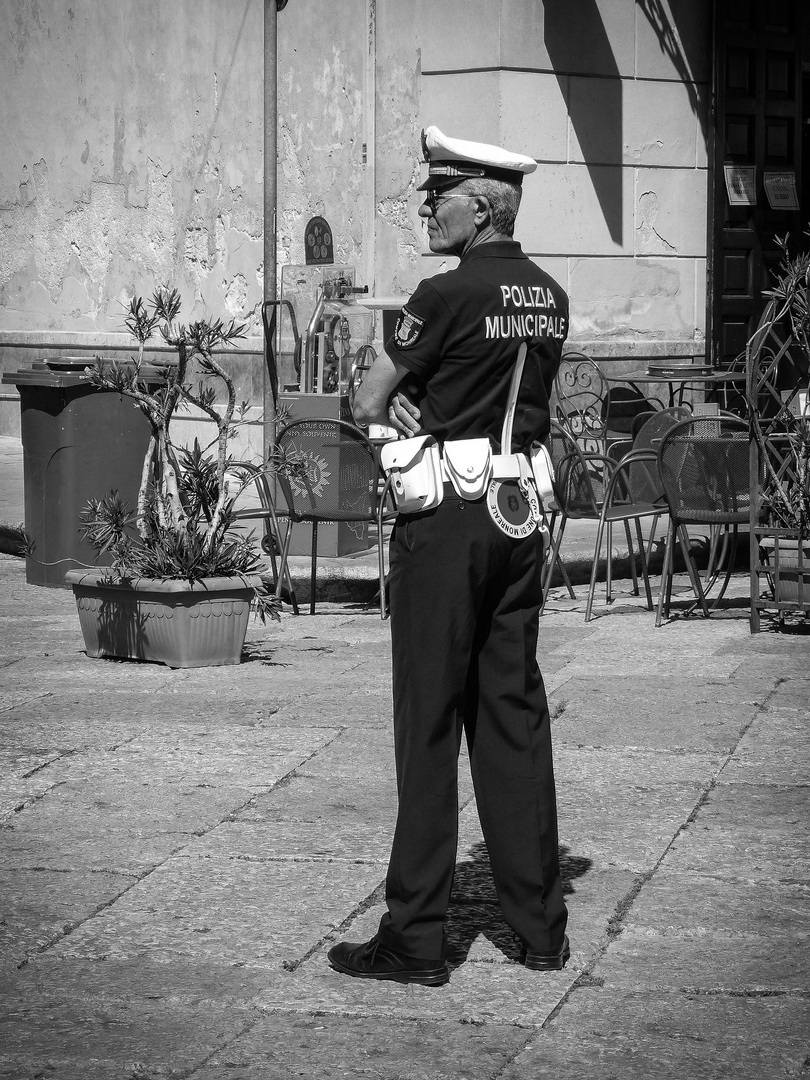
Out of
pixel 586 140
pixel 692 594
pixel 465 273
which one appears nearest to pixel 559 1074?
pixel 465 273

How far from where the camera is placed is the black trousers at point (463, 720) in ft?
11.3

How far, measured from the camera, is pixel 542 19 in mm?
11727

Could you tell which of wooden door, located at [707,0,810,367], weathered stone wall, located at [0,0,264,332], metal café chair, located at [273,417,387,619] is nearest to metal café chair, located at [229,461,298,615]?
metal café chair, located at [273,417,387,619]

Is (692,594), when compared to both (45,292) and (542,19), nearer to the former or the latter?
(542,19)

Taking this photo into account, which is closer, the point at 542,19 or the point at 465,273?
the point at 465,273

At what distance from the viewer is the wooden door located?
1248 centimetres

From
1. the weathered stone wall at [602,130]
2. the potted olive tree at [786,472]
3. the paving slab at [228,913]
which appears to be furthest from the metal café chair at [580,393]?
the paving slab at [228,913]

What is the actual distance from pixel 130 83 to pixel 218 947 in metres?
12.4

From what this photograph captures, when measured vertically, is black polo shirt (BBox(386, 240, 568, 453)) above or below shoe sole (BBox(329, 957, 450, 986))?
above

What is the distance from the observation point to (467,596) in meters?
3.43

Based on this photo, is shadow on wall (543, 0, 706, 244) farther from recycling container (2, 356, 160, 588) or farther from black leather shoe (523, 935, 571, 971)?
black leather shoe (523, 935, 571, 971)

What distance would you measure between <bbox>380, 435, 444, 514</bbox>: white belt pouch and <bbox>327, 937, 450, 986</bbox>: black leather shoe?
0.99 metres

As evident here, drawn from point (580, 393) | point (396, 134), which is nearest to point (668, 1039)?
point (580, 393)

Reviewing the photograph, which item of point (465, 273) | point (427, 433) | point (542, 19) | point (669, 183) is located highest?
point (542, 19)
